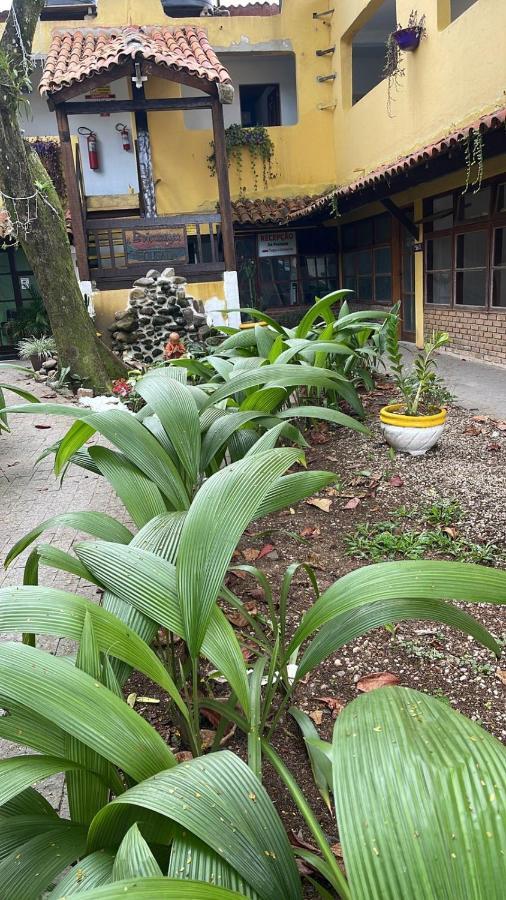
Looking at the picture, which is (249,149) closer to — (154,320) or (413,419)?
(154,320)

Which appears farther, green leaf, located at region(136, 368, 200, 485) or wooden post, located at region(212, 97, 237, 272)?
wooden post, located at region(212, 97, 237, 272)

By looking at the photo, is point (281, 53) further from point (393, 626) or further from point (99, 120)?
point (393, 626)

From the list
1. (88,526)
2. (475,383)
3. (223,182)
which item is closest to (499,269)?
(475,383)

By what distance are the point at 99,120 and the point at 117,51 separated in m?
2.59

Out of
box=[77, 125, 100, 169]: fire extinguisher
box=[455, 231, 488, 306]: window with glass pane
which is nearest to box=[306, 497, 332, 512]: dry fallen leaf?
box=[455, 231, 488, 306]: window with glass pane

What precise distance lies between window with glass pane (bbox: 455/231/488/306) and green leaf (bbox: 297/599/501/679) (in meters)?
6.33

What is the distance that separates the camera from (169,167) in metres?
10.3

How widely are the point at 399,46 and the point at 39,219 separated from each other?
4.96 meters

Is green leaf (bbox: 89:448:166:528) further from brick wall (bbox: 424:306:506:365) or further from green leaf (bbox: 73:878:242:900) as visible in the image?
brick wall (bbox: 424:306:506:365)

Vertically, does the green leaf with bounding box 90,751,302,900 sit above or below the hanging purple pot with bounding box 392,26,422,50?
below

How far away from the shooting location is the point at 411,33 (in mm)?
7234

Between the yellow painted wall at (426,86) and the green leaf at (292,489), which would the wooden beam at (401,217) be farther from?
the green leaf at (292,489)

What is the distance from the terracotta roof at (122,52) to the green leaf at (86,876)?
8910mm

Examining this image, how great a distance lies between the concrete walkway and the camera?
15.5 feet
